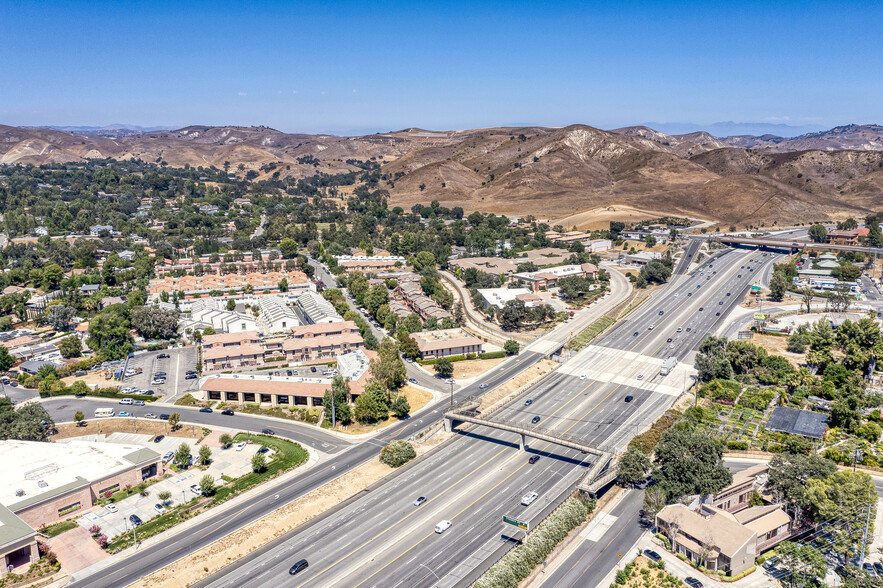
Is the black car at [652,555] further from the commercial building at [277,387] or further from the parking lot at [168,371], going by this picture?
the parking lot at [168,371]

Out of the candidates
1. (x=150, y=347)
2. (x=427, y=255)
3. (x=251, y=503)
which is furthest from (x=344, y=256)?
(x=251, y=503)

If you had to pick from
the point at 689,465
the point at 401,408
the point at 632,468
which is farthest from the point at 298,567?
the point at 689,465

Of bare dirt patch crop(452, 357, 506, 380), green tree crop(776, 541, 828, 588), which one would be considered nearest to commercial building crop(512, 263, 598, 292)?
bare dirt patch crop(452, 357, 506, 380)

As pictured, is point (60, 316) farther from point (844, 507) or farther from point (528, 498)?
point (844, 507)

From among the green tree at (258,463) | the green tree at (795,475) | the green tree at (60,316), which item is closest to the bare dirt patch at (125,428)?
the green tree at (258,463)

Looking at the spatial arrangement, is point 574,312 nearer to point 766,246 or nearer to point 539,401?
point 539,401

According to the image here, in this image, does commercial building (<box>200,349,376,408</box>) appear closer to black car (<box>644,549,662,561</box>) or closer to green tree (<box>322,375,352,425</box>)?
green tree (<box>322,375,352,425</box>)

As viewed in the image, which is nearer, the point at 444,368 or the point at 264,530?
the point at 264,530
